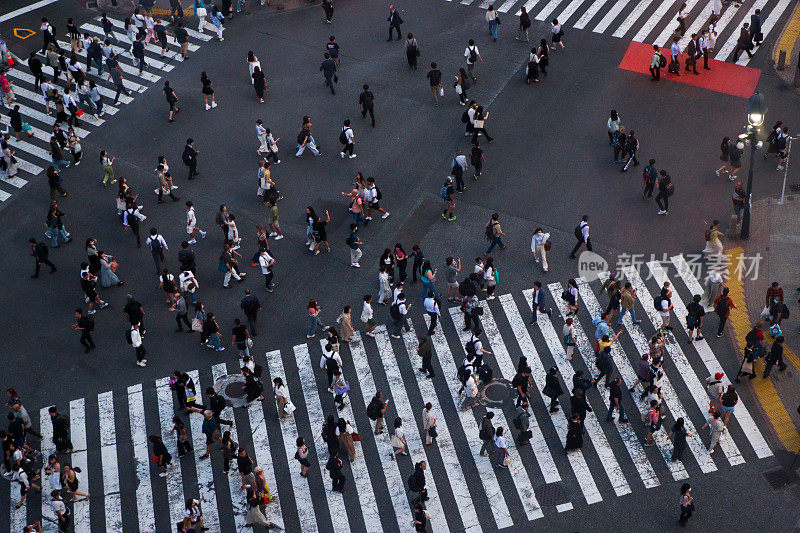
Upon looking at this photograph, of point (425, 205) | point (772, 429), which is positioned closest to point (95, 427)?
point (425, 205)

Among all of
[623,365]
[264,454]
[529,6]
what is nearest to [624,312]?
[623,365]

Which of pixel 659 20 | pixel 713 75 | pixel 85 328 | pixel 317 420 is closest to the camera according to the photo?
pixel 317 420

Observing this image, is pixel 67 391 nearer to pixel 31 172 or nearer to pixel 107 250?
pixel 107 250

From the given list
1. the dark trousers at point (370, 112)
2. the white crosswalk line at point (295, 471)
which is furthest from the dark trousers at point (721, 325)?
the dark trousers at point (370, 112)

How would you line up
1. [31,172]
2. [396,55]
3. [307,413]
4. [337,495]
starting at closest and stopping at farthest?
[337,495]
[307,413]
[31,172]
[396,55]

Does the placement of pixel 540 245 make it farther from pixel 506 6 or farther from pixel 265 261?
pixel 506 6
